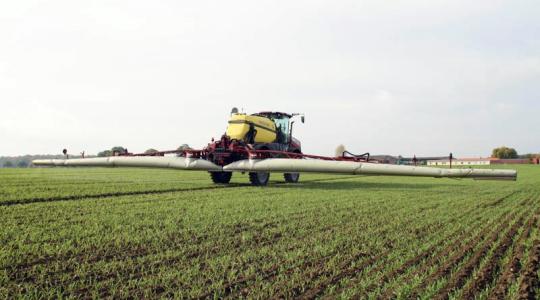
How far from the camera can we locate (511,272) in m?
4.07

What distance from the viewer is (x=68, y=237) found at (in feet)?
17.6

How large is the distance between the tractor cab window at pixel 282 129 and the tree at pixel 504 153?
133 m

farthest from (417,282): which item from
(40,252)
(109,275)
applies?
(40,252)

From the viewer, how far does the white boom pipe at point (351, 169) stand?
12.5 metres

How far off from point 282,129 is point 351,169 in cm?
657

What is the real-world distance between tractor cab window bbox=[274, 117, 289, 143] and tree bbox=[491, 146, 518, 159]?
133341 mm

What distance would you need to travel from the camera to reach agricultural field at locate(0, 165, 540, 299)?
11.5 feet

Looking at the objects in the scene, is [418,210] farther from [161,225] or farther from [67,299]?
[67,299]

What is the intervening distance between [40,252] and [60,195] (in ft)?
20.7

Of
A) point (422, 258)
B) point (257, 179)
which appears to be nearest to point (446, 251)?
point (422, 258)

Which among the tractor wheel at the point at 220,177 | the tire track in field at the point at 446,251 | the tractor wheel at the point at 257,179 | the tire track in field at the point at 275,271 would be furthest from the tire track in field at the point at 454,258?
the tractor wheel at the point at 220,177

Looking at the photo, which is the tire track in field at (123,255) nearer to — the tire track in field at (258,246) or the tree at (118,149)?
the tire track in field at (258,246)

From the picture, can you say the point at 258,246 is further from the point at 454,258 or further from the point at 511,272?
the point at 511,272

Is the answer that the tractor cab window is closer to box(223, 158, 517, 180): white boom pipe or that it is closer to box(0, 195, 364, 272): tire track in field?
box(223, 158, 517, 180): white boom pipe
